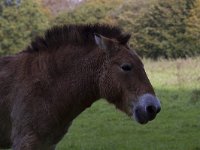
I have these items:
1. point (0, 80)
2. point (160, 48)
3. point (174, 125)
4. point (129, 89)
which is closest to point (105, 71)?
point (129, 89)

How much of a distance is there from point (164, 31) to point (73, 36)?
3642 centimetres

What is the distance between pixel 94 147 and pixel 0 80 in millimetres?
4066

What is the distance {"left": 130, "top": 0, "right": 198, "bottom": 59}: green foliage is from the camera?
40719 mm

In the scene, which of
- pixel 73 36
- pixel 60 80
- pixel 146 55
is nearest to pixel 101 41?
pixel 73 36

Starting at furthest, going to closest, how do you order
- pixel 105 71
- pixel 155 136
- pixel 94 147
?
pixel 155 136, pixel 94 147, pixel 105 71

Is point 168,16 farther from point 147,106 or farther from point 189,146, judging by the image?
point 147,106

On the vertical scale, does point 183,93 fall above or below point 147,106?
below

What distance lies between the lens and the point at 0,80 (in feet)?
20.5

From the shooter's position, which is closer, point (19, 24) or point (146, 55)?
point (146, 55)

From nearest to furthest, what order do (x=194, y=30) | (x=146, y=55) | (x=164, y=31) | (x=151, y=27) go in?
(x=194, y=30) < (x=146, y=55) < (x=164, y=31) < (x=151, y=27)

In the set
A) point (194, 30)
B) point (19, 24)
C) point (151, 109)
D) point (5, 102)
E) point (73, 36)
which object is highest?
point (73, 36)

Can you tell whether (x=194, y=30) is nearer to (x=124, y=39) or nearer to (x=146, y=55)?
(x=146, y=55)

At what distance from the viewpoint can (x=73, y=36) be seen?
Result: 19.8ft

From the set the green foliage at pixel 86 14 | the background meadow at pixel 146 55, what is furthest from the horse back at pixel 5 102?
the green foliage at pixel 86 14
